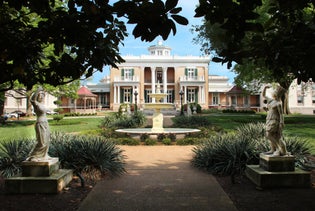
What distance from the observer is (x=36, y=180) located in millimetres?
5188

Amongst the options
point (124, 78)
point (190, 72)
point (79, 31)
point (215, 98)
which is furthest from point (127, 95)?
point (79, 31)

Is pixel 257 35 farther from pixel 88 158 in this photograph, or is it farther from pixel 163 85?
pixel 163 85

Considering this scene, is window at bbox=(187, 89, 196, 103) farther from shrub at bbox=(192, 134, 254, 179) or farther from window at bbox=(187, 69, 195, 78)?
shrub at bbox=(192, 134, 254, 179)

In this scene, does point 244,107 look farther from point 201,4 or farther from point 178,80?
point 201,4

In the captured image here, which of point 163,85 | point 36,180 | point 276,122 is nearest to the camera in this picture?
point 36,180

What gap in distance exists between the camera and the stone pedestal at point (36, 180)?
5188 millimetres

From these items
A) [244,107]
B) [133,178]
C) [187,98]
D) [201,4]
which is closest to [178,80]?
[187,98]

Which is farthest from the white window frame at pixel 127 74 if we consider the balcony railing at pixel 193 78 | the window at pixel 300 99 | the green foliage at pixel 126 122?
the green foliage at pixel 126 122

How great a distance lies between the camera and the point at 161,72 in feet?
175

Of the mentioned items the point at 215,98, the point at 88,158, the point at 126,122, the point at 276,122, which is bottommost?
the point at 88,158

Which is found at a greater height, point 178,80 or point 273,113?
point 178,80

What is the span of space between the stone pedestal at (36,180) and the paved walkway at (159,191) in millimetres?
677

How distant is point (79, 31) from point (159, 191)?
3.59 meters

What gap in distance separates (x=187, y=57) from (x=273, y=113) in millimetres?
46240
